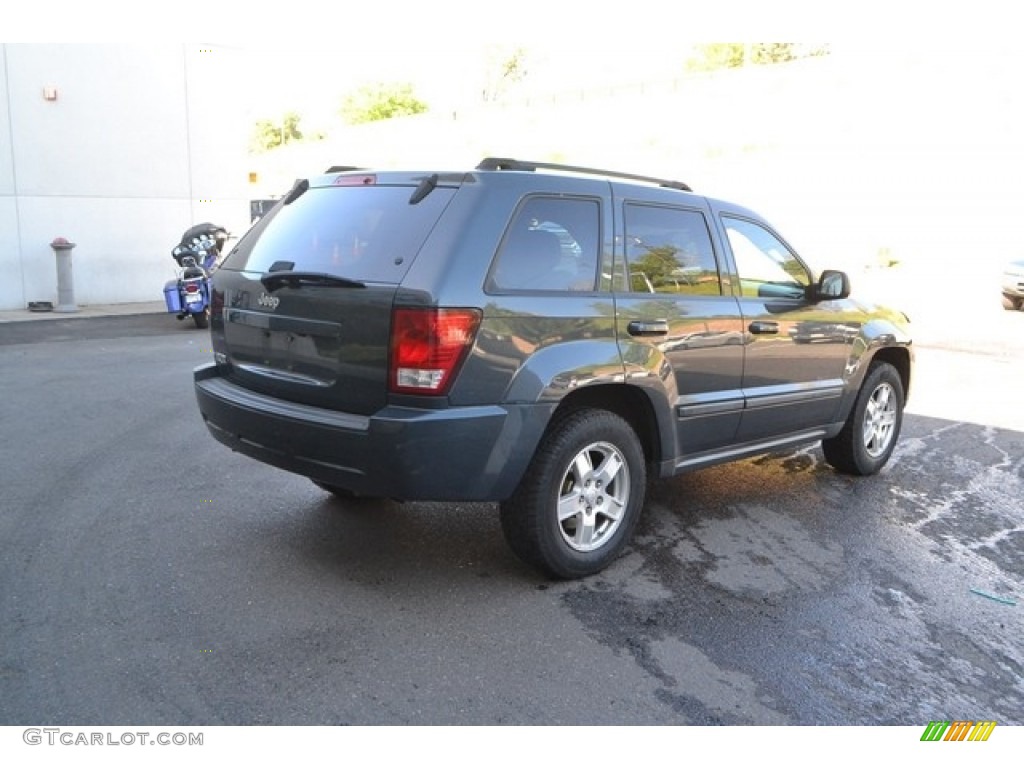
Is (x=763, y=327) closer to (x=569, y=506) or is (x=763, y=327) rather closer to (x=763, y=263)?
(x=763, y=263)

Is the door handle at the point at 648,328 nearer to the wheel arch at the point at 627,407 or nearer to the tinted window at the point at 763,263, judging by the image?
the wheel arch at the point at 627,407

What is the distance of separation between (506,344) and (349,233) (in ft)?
3.08

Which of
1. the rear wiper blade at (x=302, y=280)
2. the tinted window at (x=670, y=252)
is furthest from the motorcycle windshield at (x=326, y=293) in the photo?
the tinted window at (x=670, y=252)

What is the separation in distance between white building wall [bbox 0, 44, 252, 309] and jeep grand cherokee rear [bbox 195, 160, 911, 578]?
12.0 metres

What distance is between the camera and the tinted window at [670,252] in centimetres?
430

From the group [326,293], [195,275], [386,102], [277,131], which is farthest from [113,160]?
[277,131]

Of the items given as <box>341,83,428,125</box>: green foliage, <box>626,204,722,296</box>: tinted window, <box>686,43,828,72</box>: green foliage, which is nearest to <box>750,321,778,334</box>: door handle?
<box>626,204,722,296</box>: tinted window

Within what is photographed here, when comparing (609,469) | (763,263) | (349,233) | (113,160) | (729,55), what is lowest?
(609,469)

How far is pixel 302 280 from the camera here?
3.81m

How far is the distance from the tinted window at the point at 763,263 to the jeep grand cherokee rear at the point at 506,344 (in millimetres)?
26

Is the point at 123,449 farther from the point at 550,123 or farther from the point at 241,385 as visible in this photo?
the point at 550,123

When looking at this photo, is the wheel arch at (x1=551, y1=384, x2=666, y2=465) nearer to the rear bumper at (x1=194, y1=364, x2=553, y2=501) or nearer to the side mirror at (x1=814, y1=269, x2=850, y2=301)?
the rear bumper at (x1=194, y1=364, x2=553, y2=501)

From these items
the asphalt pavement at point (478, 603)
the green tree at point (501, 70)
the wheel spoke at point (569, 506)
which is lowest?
the asphalt pavement at point (478, 603)

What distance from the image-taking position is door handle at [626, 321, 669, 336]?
4.10m
